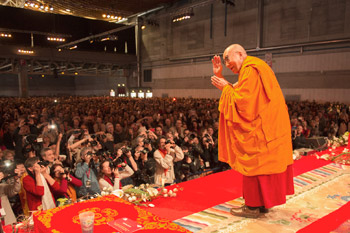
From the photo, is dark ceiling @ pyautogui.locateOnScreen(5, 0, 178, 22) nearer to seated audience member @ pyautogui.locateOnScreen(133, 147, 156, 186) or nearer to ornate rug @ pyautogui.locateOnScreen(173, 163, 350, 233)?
seated audience member @ pyautogui.locateOnScreen(133, 147, 156, 186)

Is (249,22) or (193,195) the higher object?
(249,22)

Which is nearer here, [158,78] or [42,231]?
[42,231]

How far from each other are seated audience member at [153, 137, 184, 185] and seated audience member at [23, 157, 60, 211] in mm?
1852

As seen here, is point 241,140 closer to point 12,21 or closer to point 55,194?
point 55,194

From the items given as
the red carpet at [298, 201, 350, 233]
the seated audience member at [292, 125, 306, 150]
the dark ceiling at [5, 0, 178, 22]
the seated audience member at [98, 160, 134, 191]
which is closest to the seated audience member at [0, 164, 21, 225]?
the seated audience member at [98, 160, 134, 191]

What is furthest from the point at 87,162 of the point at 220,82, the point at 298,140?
the point at 298,140

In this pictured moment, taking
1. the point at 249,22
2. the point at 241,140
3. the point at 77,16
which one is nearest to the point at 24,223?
the point at 241,140

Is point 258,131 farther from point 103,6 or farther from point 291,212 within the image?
point 103,6

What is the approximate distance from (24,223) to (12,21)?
26.4 m

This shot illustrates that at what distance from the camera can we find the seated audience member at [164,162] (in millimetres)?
4855

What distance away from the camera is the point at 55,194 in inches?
141

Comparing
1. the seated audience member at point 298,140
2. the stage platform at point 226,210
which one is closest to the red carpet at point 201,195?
the stage platform at point 226,210

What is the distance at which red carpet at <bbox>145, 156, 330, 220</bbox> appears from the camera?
307 cm

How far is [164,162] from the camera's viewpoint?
4.84 meters
